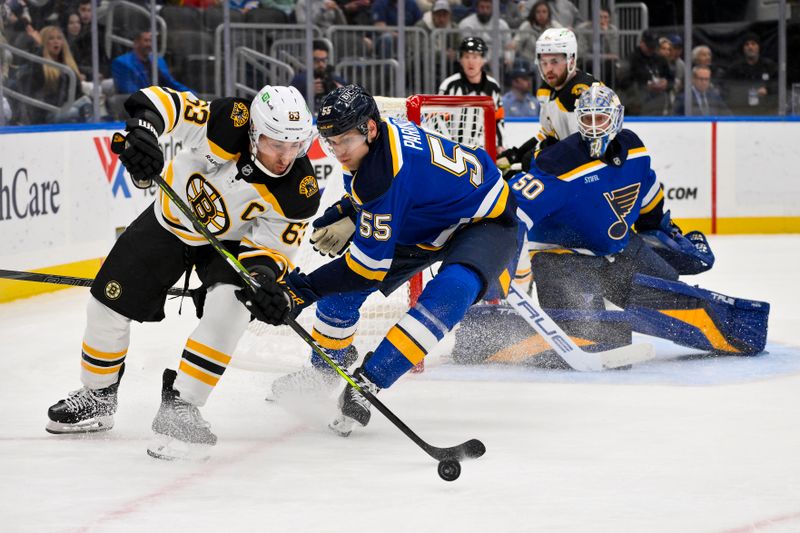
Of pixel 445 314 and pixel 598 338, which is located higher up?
pixel 445 314

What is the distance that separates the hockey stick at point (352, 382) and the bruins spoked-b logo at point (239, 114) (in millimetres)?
250

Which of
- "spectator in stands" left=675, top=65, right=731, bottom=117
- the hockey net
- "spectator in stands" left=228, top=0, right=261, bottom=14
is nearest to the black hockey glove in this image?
the hockey net

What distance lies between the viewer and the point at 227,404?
3.79m

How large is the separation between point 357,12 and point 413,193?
508cm

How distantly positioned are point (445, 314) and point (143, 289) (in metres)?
0.83

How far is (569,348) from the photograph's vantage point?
421 cm

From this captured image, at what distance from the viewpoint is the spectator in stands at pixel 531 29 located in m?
8.07

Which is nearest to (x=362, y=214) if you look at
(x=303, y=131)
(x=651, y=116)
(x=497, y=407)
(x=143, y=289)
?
(x=303, y=131)

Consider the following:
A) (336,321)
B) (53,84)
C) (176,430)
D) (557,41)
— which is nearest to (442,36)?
(53,84)

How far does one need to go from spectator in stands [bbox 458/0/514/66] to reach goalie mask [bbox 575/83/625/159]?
365 centimetres

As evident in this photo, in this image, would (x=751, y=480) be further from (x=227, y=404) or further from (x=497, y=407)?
(x=227, y=404)

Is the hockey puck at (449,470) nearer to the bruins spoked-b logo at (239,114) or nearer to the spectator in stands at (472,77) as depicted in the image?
the bruins spoked-b logo at (239,114)

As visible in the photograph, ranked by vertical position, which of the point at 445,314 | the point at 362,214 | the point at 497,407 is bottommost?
the point at 497,407

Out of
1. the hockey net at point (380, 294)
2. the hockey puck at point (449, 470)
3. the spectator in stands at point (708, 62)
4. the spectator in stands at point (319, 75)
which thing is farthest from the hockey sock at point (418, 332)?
the spectator in stands at point (708, 62)
